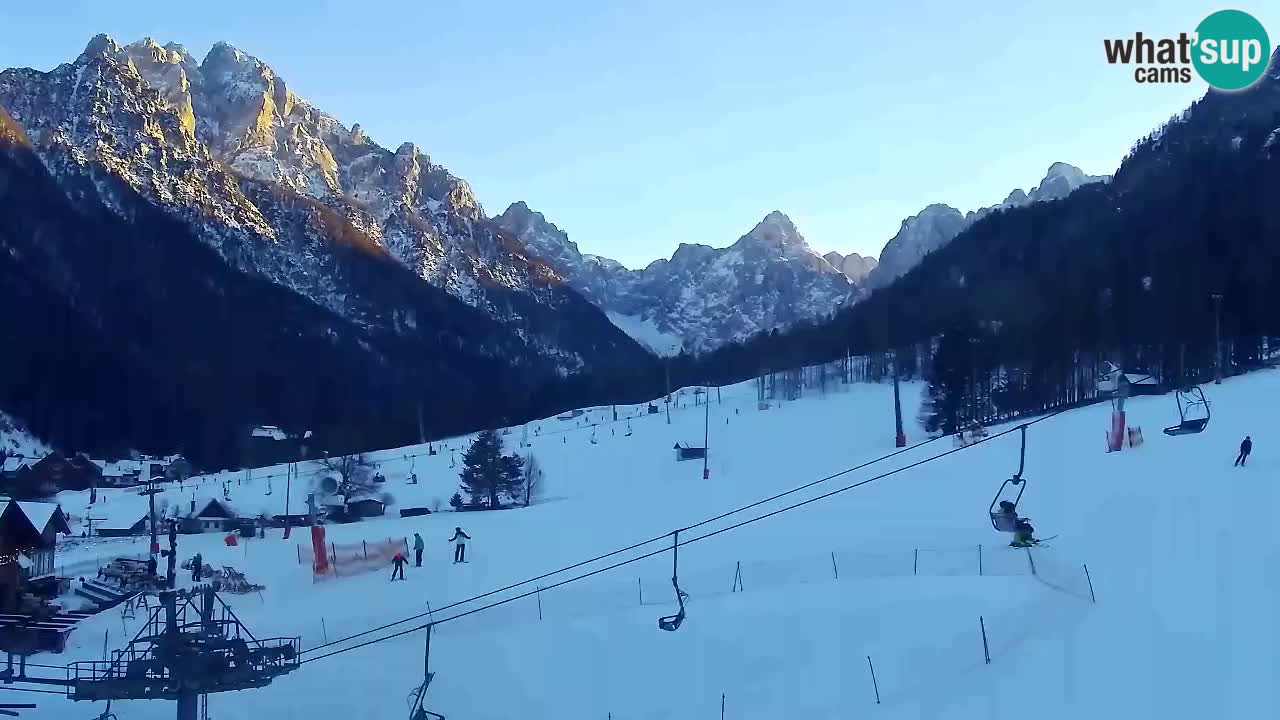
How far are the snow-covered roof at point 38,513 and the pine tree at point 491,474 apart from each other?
17.9 m

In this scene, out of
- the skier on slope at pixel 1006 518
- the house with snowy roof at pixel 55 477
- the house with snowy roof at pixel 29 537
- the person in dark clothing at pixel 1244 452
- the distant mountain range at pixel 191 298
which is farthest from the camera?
the distant mountain range at pixel 191 298

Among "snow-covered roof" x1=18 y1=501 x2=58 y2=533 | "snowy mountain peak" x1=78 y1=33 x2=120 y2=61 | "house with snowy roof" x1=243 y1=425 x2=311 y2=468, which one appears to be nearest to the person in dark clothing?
"snow-covered roof" x1=18 y1=501 x2=58 y2=533

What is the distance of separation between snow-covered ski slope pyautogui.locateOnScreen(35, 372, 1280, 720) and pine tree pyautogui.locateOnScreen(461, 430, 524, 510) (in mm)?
13681

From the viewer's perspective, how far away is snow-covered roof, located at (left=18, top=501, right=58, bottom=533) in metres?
33.0

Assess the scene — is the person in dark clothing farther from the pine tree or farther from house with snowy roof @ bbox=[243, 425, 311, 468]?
house with snowy roof @ bbox=[243, 425, 311, 468]

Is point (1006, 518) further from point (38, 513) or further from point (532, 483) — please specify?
point (532, 483)

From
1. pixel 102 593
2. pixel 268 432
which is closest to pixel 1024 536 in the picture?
pixel 102 593

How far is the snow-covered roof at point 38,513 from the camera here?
3300 cm

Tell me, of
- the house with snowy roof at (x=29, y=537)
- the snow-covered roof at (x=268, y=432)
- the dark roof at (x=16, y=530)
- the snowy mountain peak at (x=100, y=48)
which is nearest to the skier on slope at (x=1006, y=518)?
the house with snowy roof at (x=29, y=537)

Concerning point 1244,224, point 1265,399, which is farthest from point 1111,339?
point 1265,399

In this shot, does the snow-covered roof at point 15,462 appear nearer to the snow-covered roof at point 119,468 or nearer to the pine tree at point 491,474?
the snow-covered roof at point 119,468

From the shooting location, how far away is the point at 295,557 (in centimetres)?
3100

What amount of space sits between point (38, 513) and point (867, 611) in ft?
96.8

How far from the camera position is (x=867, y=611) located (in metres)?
18.4
